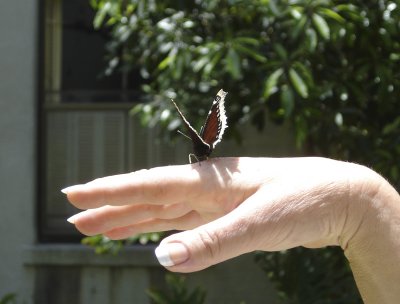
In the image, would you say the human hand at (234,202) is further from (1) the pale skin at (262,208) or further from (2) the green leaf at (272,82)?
(2) the green leaf at (272,82)

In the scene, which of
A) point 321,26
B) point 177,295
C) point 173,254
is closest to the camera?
point 173,254

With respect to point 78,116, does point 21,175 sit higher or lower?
lower

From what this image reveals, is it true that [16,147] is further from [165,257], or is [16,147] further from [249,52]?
[165,257]

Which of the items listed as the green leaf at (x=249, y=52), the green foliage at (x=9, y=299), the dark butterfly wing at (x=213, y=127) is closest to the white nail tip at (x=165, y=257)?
the dark butterfly wing at (x=213, y=127)

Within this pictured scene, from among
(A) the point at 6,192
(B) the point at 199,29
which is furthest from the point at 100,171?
(B) the point at 199,29

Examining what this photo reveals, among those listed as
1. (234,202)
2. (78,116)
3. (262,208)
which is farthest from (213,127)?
(78,116)

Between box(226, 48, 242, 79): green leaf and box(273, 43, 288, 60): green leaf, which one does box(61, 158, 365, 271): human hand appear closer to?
box(226, 48, 242, 79): green leaf

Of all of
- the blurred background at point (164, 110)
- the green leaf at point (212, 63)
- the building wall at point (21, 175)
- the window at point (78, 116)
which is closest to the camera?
the green leaf at point (212, 63)

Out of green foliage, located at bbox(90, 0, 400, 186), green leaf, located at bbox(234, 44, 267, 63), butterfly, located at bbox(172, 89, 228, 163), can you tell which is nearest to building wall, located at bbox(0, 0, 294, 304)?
green foliage, located at bbox(90, 0, 400, 186)

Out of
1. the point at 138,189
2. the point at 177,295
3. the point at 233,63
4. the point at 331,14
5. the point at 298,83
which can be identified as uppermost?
the point at 331,14
